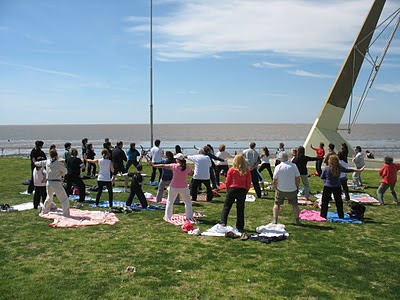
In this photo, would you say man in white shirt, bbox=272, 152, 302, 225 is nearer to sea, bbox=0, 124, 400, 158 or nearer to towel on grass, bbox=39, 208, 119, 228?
towel on grass, bbox=39, 208, 119, 228

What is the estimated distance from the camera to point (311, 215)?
415 inches

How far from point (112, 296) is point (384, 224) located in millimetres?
6995

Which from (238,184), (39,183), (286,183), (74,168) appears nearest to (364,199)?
(286,183)

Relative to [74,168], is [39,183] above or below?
below

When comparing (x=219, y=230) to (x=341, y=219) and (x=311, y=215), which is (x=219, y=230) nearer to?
(x=311, y=215)

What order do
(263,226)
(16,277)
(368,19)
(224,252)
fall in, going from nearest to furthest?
(16,277) < (224,252) < (263,226) < (368,19)

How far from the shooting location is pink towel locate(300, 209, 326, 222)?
399 inches

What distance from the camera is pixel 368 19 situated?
22375 millimetres

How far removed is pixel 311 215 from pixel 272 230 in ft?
7.24

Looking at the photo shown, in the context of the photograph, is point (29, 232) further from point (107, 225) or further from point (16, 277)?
point (16, 277)

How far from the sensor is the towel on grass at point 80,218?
30.0 ft

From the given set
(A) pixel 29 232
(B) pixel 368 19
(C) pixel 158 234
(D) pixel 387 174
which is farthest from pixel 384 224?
(B) pixel 368 19

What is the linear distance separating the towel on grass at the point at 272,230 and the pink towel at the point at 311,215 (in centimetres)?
147

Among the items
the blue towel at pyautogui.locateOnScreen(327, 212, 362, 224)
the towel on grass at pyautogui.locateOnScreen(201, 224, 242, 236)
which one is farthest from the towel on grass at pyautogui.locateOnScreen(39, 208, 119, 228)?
the blue towel at pyautogui.locateOnScreen(327, 212, 362, 224)
